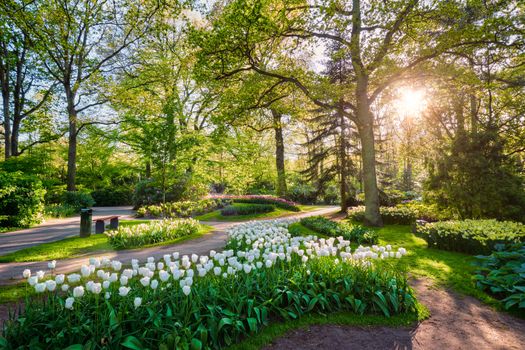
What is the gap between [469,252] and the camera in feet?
25.2

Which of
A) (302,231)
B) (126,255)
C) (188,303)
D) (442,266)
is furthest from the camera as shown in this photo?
(302,231)

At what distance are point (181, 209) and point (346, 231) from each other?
1200 cm

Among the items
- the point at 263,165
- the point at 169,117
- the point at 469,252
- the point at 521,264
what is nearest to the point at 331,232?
the point at 469,252

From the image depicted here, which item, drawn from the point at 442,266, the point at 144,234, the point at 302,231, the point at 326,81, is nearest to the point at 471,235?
the point at 442,266

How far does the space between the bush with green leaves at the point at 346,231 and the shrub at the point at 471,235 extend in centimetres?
177

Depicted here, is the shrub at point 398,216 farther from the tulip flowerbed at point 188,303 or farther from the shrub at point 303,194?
the shrub at point 303,194

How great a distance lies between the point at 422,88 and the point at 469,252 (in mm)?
9430

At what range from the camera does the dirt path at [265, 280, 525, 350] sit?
130 inches

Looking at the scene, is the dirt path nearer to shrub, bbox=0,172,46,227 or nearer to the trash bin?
the trash bin

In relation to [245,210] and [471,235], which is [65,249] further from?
[471,235]

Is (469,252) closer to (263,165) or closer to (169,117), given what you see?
(169,117)

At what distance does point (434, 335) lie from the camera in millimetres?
3598

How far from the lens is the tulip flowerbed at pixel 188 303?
275 cm

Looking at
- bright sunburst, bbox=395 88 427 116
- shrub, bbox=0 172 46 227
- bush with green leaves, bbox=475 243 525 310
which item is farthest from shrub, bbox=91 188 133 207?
bush with green leaves, bbox=475 243 525 310
